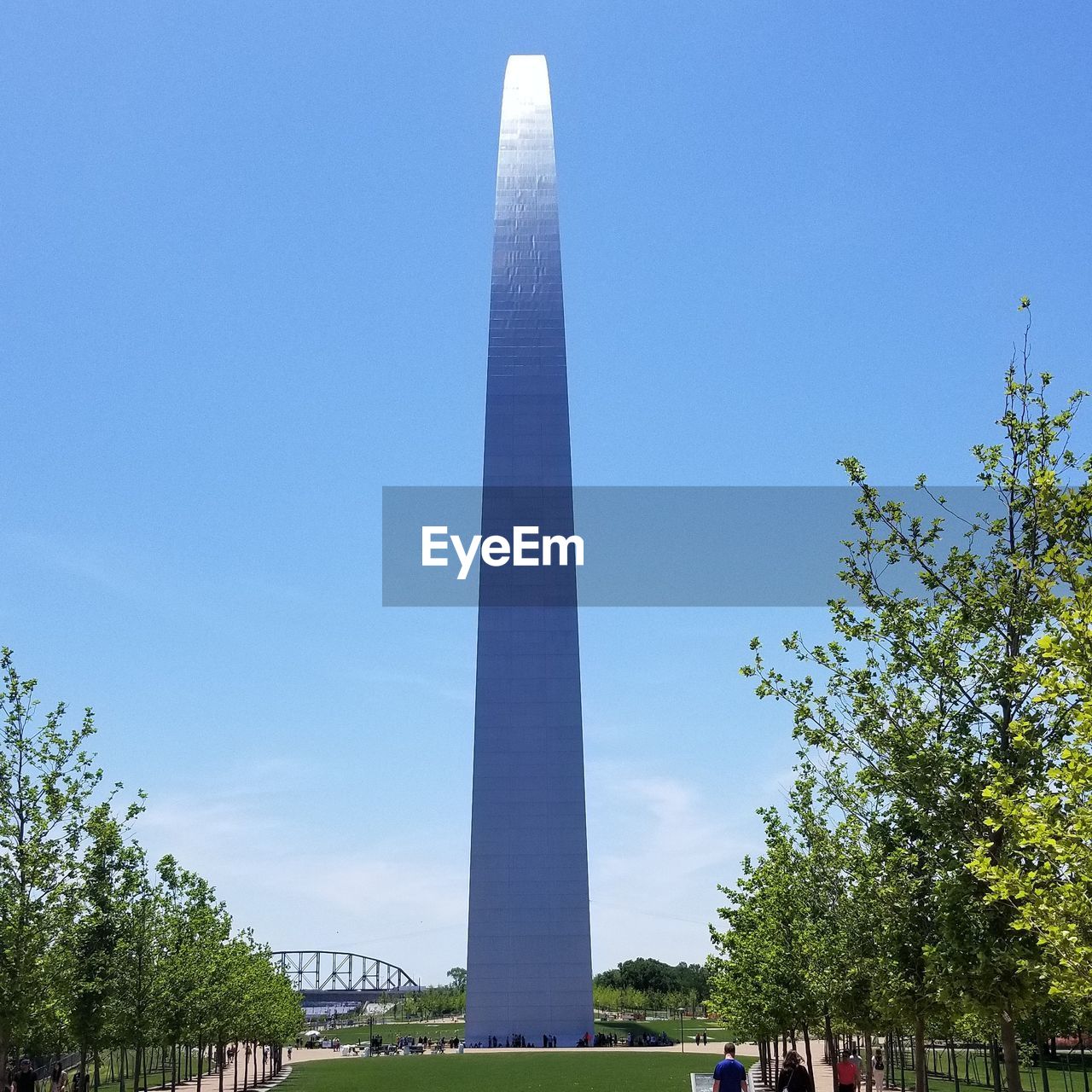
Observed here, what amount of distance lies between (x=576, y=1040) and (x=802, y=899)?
4959 centimetres

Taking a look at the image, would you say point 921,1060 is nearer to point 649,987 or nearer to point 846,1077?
point 846,1077

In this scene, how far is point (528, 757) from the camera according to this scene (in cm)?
7962

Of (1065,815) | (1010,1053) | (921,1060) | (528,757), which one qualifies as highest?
(528,757)

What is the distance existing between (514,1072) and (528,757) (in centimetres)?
2852

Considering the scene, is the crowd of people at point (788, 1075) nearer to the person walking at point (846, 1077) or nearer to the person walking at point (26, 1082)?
the person walking at point (846, 1077)

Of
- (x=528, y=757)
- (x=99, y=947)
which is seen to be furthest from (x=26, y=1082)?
(x=528, y=757)

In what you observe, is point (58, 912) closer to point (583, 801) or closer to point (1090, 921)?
point (1090, 921)

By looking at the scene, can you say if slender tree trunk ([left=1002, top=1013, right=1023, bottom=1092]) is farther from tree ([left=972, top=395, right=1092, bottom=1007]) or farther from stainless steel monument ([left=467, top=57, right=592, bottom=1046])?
stainless steel monument ([left=467, top=57, right=592, bottom=1046])

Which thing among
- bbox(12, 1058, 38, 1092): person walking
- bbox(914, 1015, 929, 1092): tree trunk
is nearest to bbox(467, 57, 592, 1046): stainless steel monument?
bbox(12, 1058, 38, 1092): person walking

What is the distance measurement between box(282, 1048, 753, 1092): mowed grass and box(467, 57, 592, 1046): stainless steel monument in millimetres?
6385

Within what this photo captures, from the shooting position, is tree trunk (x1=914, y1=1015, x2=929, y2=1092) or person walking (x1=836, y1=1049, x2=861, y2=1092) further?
person walking (x1=836, y1=1049, x2=861, y2=1092)

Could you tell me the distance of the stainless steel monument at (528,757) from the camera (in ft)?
259

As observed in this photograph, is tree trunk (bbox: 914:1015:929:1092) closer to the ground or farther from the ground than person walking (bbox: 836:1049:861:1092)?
farther from the ground

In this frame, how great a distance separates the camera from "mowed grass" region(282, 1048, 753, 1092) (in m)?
44.4
